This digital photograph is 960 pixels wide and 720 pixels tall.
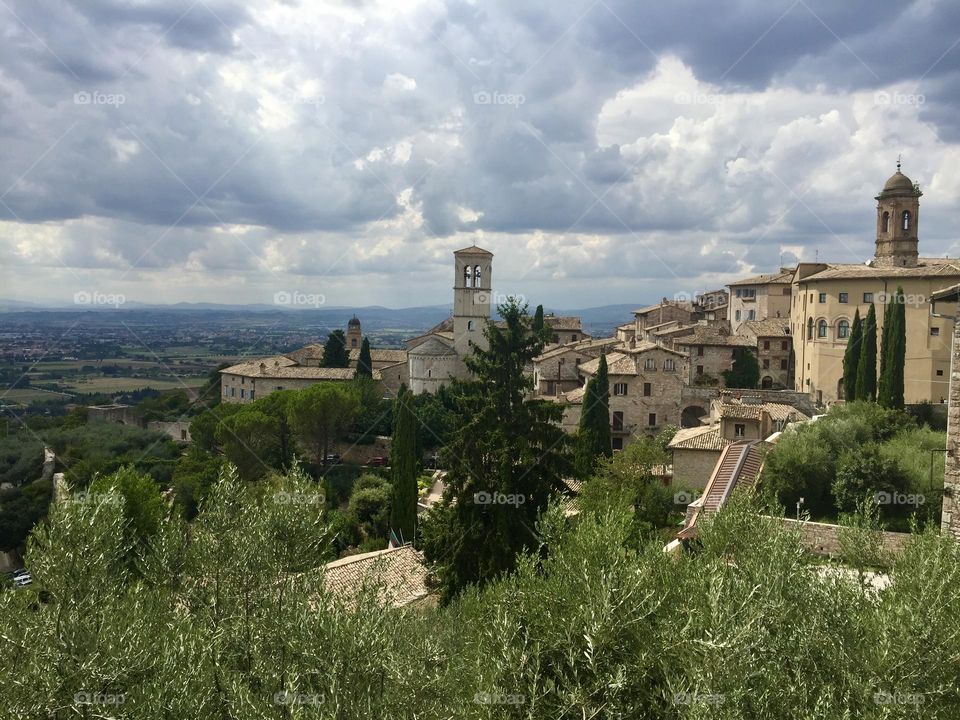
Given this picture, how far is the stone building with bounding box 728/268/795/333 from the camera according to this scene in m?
55.1

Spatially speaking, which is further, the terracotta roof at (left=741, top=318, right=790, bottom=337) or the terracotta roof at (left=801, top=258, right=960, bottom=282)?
the terracotta roof at (left=741, top=318, right=790, bottom=337)

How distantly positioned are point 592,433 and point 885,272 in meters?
19.3

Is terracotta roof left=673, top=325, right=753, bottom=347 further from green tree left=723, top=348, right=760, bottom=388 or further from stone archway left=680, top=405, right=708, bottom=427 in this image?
stone archway left=680, top=405, right=708, bottom=427

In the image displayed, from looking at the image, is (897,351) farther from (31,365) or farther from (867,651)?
(31,365)

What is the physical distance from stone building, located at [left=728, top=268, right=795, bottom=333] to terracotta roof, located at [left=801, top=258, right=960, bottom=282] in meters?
7.59

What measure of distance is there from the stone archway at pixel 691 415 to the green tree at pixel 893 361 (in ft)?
39.1

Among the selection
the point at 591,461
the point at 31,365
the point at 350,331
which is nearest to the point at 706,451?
the point at 591,461

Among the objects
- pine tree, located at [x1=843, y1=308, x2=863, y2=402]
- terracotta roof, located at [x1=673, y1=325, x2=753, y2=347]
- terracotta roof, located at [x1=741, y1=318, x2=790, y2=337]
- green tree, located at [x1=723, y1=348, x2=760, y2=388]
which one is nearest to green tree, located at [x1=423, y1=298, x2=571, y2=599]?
pine tree, located at [x1=843, y1=308, x2=863, y2=402]

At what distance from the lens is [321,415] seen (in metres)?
48.3

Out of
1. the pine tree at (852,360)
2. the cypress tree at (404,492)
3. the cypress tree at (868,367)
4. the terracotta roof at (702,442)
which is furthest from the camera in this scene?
the pine tree at (852,360)

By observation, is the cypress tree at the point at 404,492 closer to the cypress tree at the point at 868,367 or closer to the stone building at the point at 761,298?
the cypress tree at the point at 868,367

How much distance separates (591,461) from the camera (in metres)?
34.3

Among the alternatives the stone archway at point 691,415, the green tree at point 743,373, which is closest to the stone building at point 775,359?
the green tree at point 743,373

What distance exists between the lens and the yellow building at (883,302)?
36.9 metres
